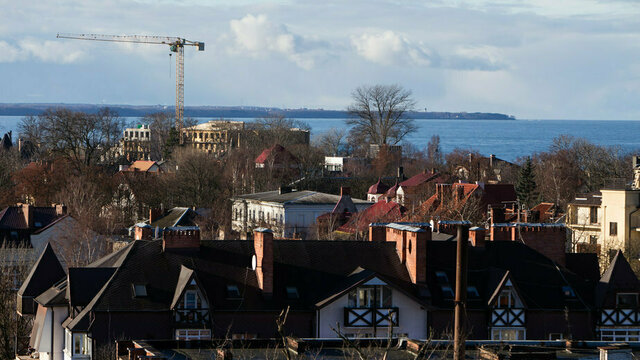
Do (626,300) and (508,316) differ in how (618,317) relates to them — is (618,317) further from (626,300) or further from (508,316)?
(508,316)

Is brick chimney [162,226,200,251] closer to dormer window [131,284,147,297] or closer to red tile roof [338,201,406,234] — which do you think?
dormer window [131,284,147,297]

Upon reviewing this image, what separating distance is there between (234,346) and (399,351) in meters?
4.14

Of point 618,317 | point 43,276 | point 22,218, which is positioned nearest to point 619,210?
point 22,218

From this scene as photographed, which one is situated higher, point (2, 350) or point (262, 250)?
point (262, 250)

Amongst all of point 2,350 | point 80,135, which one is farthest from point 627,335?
point 80,135

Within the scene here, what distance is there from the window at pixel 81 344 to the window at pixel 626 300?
16.2 m

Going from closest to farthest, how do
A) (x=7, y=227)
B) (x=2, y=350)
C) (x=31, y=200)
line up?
(x=2, y=350), (x=7, y=227), (x=31, y=200)

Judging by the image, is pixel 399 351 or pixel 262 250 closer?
pixel 399 351

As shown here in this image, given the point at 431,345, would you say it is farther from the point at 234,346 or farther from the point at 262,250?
the point at 262,250

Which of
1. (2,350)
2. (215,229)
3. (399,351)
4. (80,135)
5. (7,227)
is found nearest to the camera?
(399,351)

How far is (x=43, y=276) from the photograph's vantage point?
45156 millimetres

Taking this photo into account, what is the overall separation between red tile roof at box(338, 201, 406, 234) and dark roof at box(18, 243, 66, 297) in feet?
103

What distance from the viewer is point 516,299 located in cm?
4034

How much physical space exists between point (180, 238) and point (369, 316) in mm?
6454
